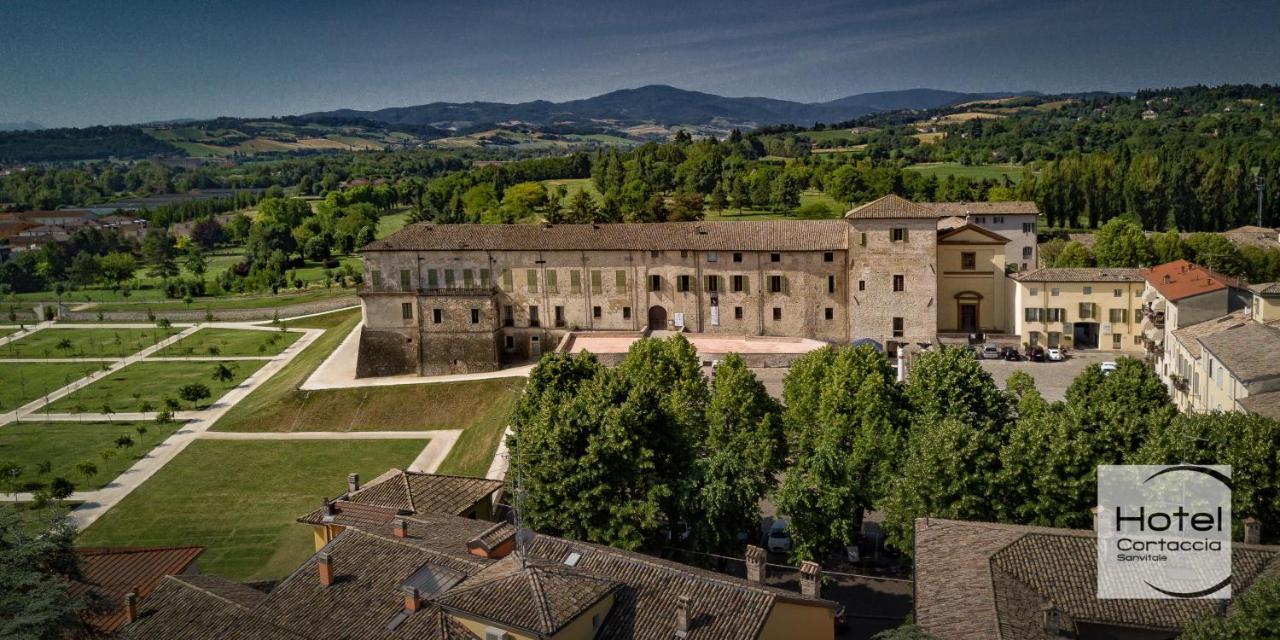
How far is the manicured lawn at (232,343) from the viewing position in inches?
3352

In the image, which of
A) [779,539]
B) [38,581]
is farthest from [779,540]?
[38,581]

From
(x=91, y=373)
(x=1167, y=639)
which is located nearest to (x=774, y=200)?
(x=91, y=373)

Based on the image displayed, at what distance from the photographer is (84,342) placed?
94250mm

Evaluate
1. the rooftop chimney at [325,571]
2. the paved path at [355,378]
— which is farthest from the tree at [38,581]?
the paved path at [355,378]

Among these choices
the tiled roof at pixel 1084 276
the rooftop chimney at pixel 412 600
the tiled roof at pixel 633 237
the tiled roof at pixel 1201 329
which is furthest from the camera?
the tiled roof at pixel 633 237

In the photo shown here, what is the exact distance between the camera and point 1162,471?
1093 inches

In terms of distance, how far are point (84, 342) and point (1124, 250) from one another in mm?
92907

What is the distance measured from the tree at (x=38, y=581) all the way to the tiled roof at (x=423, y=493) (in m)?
12.0

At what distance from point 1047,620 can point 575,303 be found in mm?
44713

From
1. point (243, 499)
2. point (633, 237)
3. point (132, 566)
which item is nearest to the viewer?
point (132, 566)

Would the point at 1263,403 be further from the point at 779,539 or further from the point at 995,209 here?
the point at 995,209

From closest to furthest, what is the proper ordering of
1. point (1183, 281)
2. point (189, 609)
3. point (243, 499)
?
1. point (189, 609)
2. point (243, 499)
3. point (1183, 281)

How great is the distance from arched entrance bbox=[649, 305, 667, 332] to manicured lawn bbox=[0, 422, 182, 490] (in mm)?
30881

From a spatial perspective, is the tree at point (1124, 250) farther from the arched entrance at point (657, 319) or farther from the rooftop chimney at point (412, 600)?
the rooftop chimney at point (412, 600)
